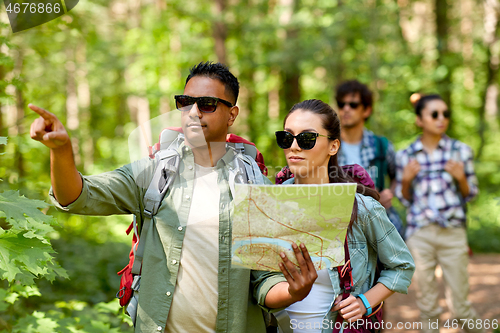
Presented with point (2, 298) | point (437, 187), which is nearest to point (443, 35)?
point (437, 187)

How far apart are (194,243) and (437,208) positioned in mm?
3380

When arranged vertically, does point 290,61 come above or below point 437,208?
above

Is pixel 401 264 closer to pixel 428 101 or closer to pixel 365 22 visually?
pixel 428 101

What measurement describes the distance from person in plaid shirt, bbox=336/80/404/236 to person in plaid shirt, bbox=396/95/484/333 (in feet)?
1.17

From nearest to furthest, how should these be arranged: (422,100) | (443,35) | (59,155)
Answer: (59,155) < (422,100) < (443,35)

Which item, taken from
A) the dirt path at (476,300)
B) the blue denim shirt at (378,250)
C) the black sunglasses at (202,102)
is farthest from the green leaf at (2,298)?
the dirt path at (476,300)

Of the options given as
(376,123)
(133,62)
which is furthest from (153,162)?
(133,62)

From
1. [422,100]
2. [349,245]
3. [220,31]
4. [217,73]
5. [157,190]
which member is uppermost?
[220,31]

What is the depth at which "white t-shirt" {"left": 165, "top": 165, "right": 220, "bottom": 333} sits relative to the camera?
2115 mm

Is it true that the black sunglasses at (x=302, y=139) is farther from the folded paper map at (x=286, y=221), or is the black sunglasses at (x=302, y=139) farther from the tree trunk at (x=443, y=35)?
the tree trunk at (x=443, y=35)

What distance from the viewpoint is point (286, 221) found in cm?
176

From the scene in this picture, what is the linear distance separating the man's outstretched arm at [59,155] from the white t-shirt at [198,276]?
588 mm

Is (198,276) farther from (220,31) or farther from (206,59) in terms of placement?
(206,59)

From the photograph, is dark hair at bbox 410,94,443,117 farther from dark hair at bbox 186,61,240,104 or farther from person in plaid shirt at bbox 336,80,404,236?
dark hair at bbox 186,61,240,104
